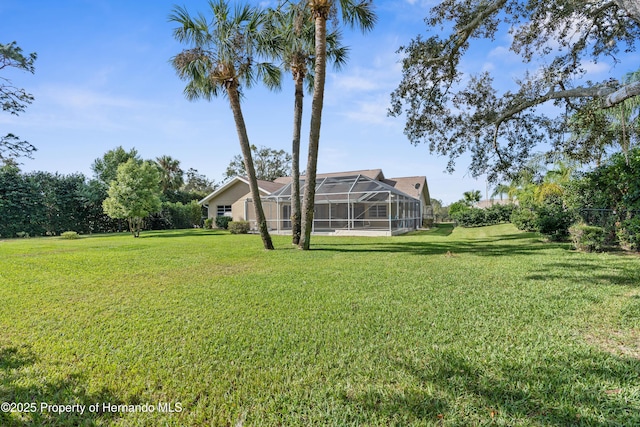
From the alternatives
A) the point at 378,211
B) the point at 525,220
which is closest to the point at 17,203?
the point at 378,211

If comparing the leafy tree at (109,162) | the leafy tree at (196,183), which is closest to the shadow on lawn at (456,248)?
the leafy tree at (109,162)

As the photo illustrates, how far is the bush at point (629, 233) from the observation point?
30.0 ft

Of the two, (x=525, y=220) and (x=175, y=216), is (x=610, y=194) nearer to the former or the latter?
(x=525, y=220)

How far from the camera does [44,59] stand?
8102 mm

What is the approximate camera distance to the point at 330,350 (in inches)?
130

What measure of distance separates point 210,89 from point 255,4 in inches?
139

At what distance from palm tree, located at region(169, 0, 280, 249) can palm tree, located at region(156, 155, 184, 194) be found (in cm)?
2842

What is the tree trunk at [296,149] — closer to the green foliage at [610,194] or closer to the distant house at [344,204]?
the distant house at [344,204]

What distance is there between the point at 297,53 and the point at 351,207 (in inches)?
486

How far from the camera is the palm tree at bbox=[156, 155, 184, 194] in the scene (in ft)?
121

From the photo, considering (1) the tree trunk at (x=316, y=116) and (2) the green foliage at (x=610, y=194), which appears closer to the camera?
(2) the green foliage at (x=610, y=194)

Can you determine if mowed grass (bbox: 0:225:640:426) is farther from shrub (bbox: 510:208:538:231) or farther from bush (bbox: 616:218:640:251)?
shrub (bbox: 510:208:538:231)

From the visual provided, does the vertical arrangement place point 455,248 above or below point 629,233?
below

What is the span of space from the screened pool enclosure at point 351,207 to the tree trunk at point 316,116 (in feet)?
24.5
